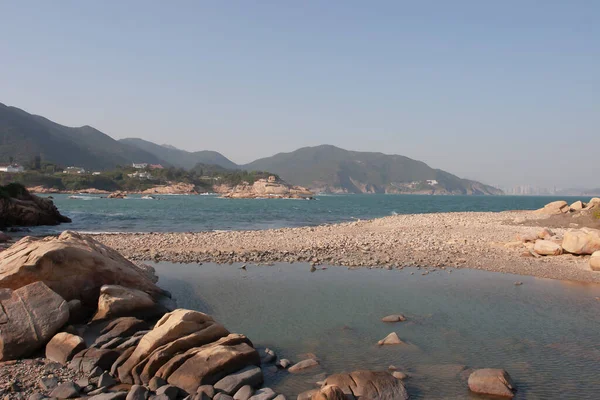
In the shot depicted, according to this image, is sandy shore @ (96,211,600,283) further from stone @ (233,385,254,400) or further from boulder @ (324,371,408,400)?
stone @ (233,385,254,400)

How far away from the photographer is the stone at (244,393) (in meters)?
7.28

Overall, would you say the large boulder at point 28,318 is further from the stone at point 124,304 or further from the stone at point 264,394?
the stone at point 264,394

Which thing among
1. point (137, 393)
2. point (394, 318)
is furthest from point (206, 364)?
point (394, 318)

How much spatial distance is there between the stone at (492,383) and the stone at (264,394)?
378cm

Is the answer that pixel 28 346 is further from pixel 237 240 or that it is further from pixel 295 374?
pixel 237 240

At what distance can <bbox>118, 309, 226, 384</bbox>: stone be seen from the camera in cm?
823

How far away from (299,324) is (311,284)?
481 cm

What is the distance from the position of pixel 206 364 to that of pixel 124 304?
4251 mm

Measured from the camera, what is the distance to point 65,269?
37.4 ft

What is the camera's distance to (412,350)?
976 cm

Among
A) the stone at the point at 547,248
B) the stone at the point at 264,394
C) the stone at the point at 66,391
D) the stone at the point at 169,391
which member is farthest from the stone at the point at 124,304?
the stone at the point at 547,248

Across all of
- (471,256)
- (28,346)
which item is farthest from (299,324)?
(471,256)

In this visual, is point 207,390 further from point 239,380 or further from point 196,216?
point 196,216

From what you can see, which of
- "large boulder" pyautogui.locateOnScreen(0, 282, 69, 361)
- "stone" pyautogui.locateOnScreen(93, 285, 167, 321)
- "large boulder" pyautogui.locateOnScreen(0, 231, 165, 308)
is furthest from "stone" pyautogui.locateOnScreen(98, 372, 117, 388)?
"large boulder" pyautogui.locateOnScreen(0, 231, 165, 308)
